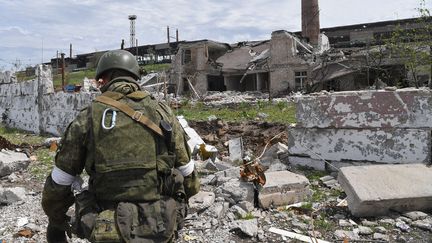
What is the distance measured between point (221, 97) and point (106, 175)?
22.0 meters

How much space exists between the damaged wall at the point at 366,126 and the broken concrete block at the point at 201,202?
6.70ft

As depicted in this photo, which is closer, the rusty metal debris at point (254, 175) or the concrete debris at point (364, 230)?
the concrete debris at point (364, 230)

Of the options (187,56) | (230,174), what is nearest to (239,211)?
(230,174)

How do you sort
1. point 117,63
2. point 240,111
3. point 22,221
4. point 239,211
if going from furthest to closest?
1. point 240,111
2. point 22,221
3. point 239,211
4. point 117,63

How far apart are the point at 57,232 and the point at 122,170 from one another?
0.72 meters

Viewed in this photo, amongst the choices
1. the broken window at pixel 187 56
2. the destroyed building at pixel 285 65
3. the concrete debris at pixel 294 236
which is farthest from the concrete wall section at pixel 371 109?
the broken window at pixel 187 56

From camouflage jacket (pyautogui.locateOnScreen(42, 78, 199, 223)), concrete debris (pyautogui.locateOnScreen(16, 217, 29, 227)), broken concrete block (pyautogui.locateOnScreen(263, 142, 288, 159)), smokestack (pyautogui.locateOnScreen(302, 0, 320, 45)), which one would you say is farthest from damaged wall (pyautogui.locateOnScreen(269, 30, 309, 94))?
camouflage jacket (pyautogui.locateOnScreen(42, 78, 199, 223))

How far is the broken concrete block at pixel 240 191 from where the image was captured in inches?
177

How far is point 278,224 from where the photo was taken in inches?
165

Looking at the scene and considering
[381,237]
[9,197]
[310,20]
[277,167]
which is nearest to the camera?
[381,237]

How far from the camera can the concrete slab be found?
4.10 m

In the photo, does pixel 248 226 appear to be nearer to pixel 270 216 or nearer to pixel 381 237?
pixel 270 216

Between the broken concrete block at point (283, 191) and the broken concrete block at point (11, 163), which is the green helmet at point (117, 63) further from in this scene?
the broken concrete block at point (11, 163)

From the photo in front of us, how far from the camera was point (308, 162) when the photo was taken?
19.7ft
